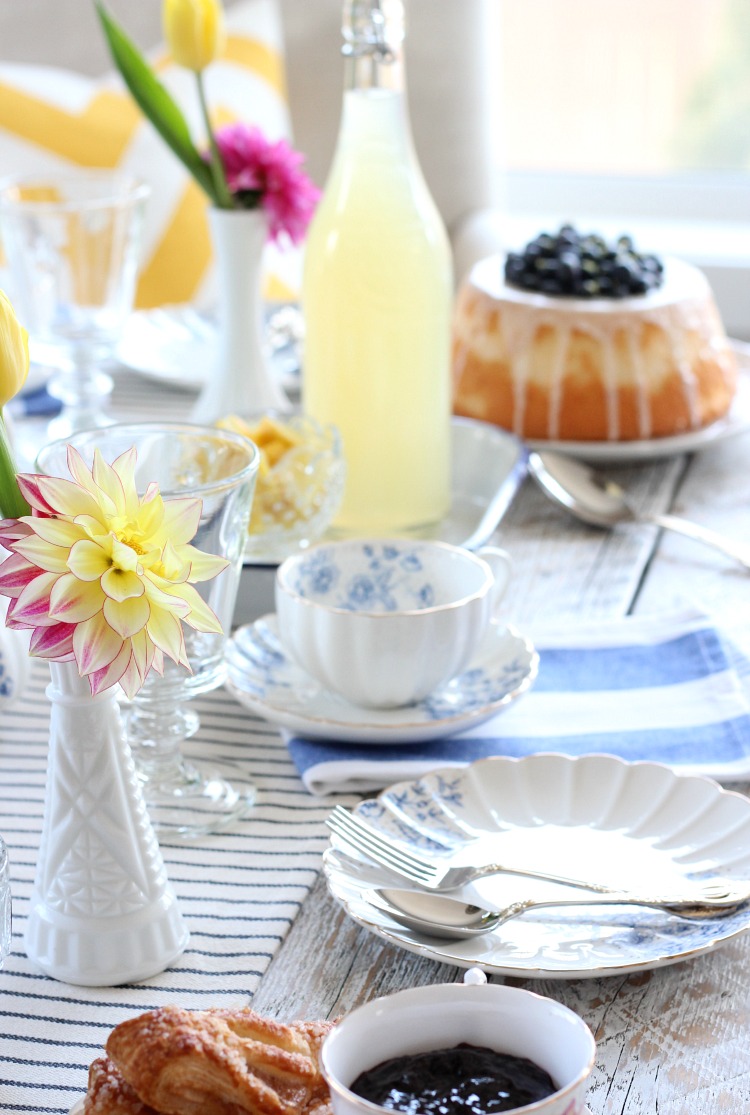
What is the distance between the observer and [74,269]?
1.03 m

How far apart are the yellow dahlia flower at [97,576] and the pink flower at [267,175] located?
583 mm

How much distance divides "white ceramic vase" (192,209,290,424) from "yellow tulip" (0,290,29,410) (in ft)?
1.90

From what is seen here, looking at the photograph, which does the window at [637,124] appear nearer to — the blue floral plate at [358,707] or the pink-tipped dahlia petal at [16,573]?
the blue floral plate at [358,707]

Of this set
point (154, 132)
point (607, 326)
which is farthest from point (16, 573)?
point (154, 132)

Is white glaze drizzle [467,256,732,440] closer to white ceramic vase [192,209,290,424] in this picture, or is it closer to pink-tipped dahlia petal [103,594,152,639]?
white ceramic vase [192,209,290,424]

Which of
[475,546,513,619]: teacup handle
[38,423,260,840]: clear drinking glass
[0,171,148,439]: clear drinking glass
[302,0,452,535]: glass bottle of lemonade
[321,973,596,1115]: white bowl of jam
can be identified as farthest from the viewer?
[0,171,148,439]: clear drinking glass

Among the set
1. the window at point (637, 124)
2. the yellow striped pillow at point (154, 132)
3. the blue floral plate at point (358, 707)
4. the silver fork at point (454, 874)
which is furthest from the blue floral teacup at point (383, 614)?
the window at point (637, 124)

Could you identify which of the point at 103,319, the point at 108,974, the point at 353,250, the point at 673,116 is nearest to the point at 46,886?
the point at 108,974

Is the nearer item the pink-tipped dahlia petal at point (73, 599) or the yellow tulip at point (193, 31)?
the pink-tipped dahlia petal at point (73, 599)

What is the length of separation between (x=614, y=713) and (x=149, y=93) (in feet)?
1.82

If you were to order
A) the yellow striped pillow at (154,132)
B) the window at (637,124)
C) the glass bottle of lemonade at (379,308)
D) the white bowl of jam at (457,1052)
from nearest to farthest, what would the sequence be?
1. the white bowl of jam at (457,1052)
2. the glass bottle of lemonade at (379,308)
3. the yellow striped pillow at (154,132)
4. the window at (637,124)

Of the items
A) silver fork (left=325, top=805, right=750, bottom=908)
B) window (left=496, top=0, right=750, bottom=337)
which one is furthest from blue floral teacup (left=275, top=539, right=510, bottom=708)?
window (left=496, top=0, right=750, bottom=337)

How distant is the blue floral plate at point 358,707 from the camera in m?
0.69

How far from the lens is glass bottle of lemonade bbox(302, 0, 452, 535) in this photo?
2.97 ft
